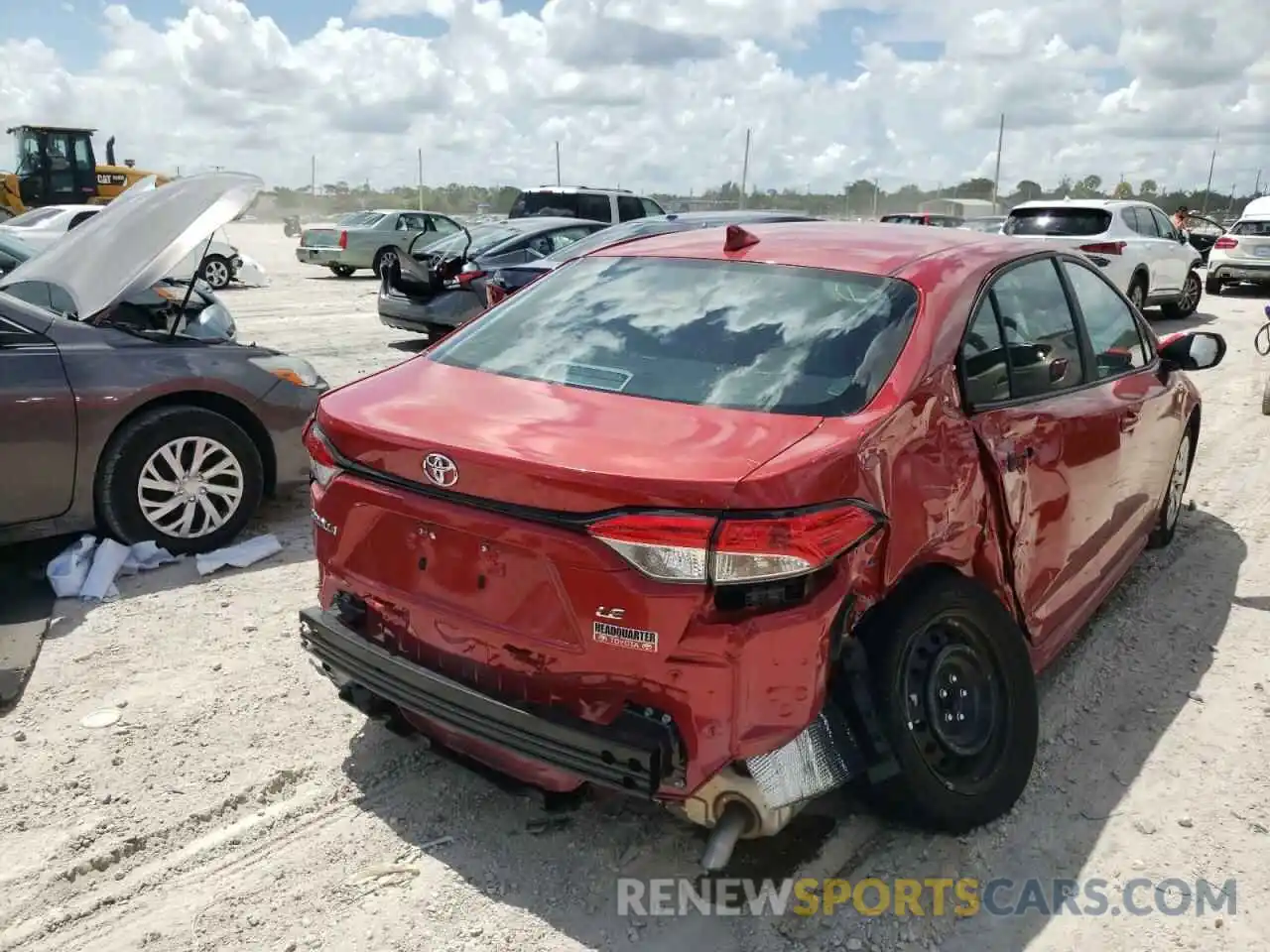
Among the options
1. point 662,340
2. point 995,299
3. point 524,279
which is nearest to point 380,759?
point 662,340

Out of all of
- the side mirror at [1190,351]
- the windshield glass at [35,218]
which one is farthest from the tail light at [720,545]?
the windshield glass at [35,218]

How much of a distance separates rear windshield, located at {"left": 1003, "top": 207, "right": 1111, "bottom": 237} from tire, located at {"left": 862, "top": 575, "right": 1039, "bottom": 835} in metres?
11.4

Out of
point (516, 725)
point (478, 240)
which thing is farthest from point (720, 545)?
point (478, 240)

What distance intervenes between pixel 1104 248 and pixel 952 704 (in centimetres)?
1173

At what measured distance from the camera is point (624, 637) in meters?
2.28

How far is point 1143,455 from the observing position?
4125 mm

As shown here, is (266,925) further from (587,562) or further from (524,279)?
(524,279)

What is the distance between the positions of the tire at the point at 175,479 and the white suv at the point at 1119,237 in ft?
34.1

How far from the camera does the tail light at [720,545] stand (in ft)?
7.17

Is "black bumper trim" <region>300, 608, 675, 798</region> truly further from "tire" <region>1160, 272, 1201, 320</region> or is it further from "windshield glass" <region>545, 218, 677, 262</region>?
"tire" <region>1160, 272, 1201, 320</region>

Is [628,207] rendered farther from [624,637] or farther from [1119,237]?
[624,637]

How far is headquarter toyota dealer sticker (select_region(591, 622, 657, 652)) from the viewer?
2.26 metres

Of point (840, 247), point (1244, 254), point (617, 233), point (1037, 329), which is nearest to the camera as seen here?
point (840, 247)

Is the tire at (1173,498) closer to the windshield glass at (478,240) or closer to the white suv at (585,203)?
the windshield glass at (478,240)
